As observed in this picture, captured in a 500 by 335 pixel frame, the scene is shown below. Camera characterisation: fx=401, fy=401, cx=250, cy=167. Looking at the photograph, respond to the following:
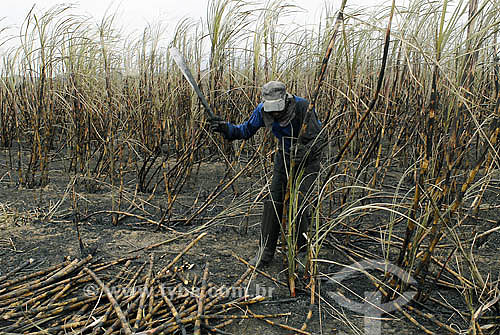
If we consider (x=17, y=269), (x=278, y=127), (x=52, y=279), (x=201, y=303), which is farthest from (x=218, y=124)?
(x=17, y=269)

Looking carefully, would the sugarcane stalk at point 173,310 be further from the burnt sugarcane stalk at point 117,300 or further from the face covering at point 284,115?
the face covering at point 284,115

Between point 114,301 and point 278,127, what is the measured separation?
115 cm

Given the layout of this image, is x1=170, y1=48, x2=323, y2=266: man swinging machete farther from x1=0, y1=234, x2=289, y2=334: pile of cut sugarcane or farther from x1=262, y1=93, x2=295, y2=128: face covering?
x1=0, y1=234, x2=289, y2=334: pile of cut sugarcane

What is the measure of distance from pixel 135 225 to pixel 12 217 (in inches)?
30.9

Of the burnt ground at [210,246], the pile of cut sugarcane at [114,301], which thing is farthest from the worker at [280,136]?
the pile of cut sugarcane at [114,301]

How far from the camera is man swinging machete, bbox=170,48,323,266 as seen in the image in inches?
77.8

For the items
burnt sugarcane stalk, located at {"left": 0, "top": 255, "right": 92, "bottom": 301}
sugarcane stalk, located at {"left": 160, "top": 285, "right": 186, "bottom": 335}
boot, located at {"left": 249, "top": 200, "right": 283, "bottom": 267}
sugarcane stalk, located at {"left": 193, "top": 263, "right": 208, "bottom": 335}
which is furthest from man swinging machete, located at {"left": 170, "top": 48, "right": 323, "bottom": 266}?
burnt sugarcane stalk, located at {"left": 0, "top": 255, "right": 92, "bottom": 301}

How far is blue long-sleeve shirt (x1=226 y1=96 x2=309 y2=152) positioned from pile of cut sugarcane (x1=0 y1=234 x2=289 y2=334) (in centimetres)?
74

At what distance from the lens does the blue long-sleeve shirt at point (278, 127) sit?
2.09 m

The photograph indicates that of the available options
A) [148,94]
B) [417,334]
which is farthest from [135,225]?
[417,334]

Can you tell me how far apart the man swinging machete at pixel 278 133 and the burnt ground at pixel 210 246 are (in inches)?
6.2

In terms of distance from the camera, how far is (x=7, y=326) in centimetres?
149

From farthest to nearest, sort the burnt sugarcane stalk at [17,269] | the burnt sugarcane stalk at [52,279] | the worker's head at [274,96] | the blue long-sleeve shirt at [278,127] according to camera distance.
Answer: the blue long-sleeve shirt at [278,127] < the worker's head at [274,96] < the burnt sugarcane stalk at [17,269] < the burnt sugarcane stalk at [52,279]

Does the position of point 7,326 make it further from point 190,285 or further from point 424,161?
point 424,161
